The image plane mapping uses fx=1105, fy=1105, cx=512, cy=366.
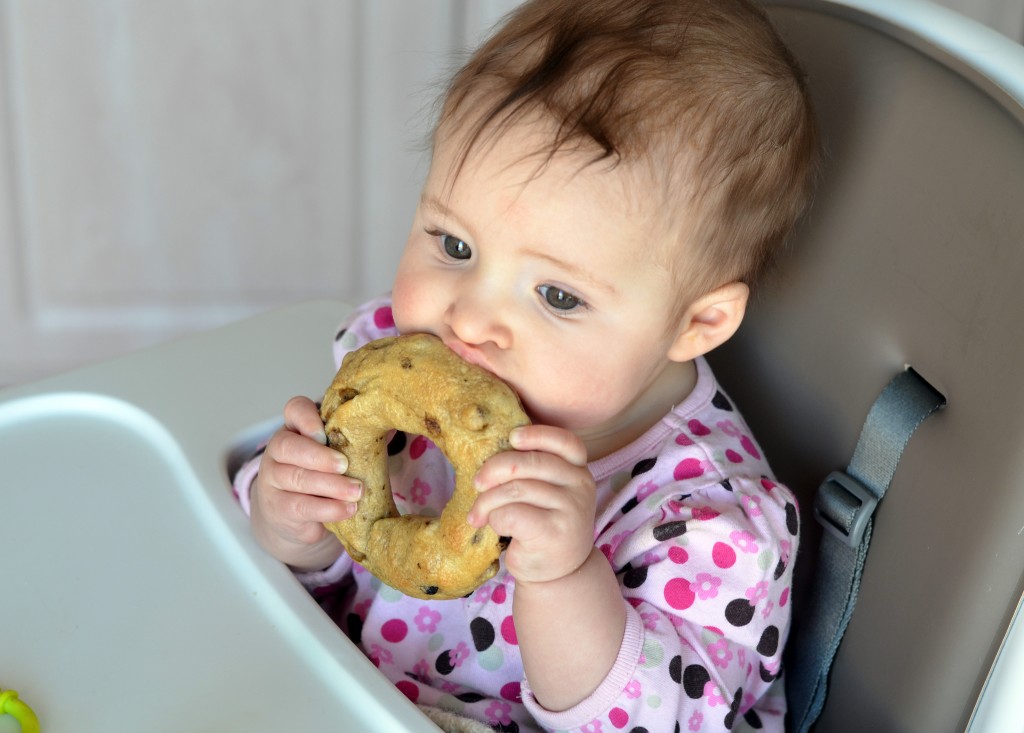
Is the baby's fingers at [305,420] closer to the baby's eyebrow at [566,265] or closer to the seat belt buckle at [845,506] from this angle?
the baby's eyebrow at [566,265]

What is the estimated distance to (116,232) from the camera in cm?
191

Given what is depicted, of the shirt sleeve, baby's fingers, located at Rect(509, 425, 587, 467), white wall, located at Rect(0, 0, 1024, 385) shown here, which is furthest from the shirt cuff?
white wall, located at Rect(0, 0, 1024, 385)

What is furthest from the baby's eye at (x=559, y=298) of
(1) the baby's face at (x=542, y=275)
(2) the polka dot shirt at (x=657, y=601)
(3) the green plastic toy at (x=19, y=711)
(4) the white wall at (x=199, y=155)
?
(4) the white wall at (x=199, y=155)

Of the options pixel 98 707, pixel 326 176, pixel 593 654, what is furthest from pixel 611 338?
pixel 326 176

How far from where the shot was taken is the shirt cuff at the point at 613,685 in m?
0.69

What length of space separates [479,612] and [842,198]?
39 centimetres

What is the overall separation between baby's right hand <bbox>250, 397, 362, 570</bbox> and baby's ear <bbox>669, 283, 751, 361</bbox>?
0.82ft

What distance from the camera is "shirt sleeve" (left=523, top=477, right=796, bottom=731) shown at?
699 millimetres

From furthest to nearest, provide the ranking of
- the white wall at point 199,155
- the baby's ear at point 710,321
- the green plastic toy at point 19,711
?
the white wall at point 199,155
the baby's ear at point 710,321
the green plastic toy at point 19,711

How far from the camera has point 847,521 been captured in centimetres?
72

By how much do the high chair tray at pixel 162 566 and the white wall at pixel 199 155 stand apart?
855mm

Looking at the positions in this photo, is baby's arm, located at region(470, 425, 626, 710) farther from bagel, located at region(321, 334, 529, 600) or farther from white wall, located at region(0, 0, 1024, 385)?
white wall, located at region(0, 0, 1024, 385)

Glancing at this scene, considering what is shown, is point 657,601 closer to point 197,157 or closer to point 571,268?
point 571,268

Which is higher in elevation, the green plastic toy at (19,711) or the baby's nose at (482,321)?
the baby's nose at (482,321)
